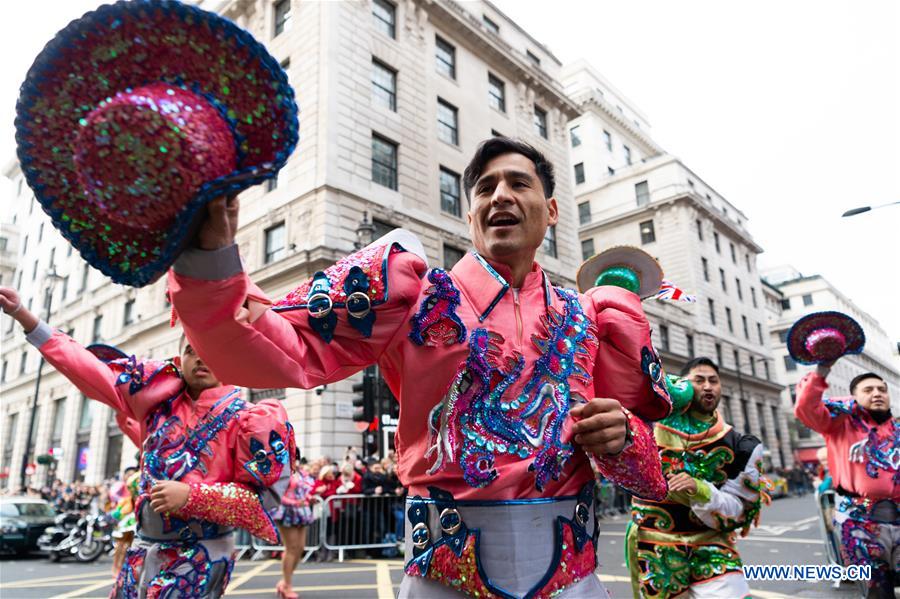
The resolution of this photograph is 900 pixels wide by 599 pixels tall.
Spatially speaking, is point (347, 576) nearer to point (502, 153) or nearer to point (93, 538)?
point (93, 538)

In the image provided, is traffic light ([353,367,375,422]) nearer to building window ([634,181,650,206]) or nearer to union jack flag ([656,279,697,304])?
union jack flag ([656,279,697,304])

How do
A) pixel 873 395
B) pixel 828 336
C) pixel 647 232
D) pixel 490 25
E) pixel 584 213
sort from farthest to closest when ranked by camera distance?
pixel 584 213 → pixel 647 232 → pixel 490 25 → pixel 873 395 → pixel 828 336

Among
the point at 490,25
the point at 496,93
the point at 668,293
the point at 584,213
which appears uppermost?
the point at 490,25

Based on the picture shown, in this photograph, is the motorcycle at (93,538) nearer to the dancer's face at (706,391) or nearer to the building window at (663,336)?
the dancer's face at (706,391)

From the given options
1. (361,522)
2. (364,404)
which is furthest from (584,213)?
(361,522)

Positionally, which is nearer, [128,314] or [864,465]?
[864,465]

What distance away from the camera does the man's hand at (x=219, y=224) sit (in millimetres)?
1131

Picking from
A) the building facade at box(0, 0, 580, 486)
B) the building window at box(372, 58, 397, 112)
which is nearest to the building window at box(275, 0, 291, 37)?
the building facade at box(0, 0, 580, 486)

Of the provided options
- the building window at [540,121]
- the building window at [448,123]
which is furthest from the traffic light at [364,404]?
the building window at [540,121]

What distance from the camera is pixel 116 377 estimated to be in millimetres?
3428

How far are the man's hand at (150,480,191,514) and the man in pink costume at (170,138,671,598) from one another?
1.75 metres

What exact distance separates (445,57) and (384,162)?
672cm

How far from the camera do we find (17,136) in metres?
1.15

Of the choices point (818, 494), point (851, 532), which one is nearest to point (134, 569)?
point (851, 532)
